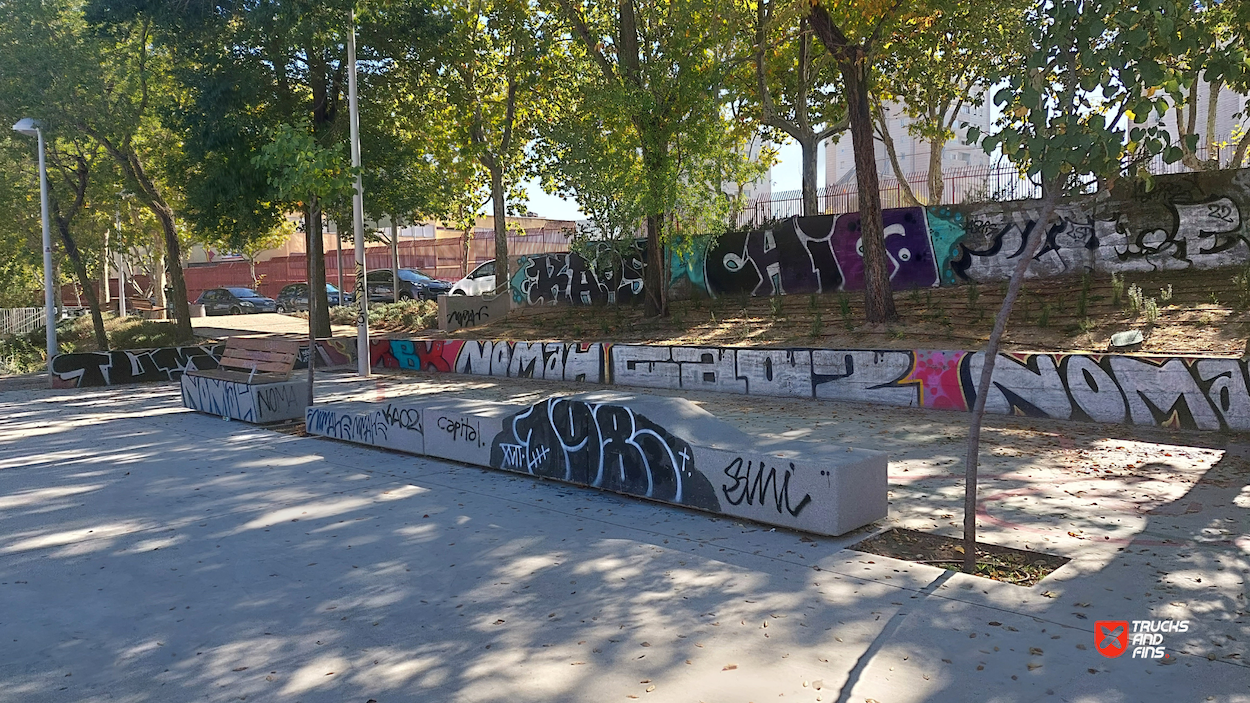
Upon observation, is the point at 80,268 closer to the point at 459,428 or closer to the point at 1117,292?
the point at 459,428

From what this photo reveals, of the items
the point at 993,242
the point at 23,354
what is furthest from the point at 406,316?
the point at 993,242

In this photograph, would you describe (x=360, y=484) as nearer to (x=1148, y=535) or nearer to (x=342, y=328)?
(x=1148, y=535)

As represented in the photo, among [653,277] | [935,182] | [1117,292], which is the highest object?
[935,182]

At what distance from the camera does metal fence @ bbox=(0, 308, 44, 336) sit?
104 ft

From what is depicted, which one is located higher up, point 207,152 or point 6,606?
point 207,152

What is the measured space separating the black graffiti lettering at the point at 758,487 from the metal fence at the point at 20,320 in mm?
33197

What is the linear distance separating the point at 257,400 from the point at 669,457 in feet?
25.4

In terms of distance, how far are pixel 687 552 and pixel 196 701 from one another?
3141 millimetres

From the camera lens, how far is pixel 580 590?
5199mm

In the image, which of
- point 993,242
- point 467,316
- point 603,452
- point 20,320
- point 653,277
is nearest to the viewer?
point 603,452

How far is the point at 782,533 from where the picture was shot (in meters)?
6.35

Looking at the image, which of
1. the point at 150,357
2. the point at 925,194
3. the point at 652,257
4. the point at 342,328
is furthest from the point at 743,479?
the point at 925,194

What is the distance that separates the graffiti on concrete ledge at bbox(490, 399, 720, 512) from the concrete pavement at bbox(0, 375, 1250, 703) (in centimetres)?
18

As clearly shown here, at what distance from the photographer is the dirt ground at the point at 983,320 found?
43.2 ft
